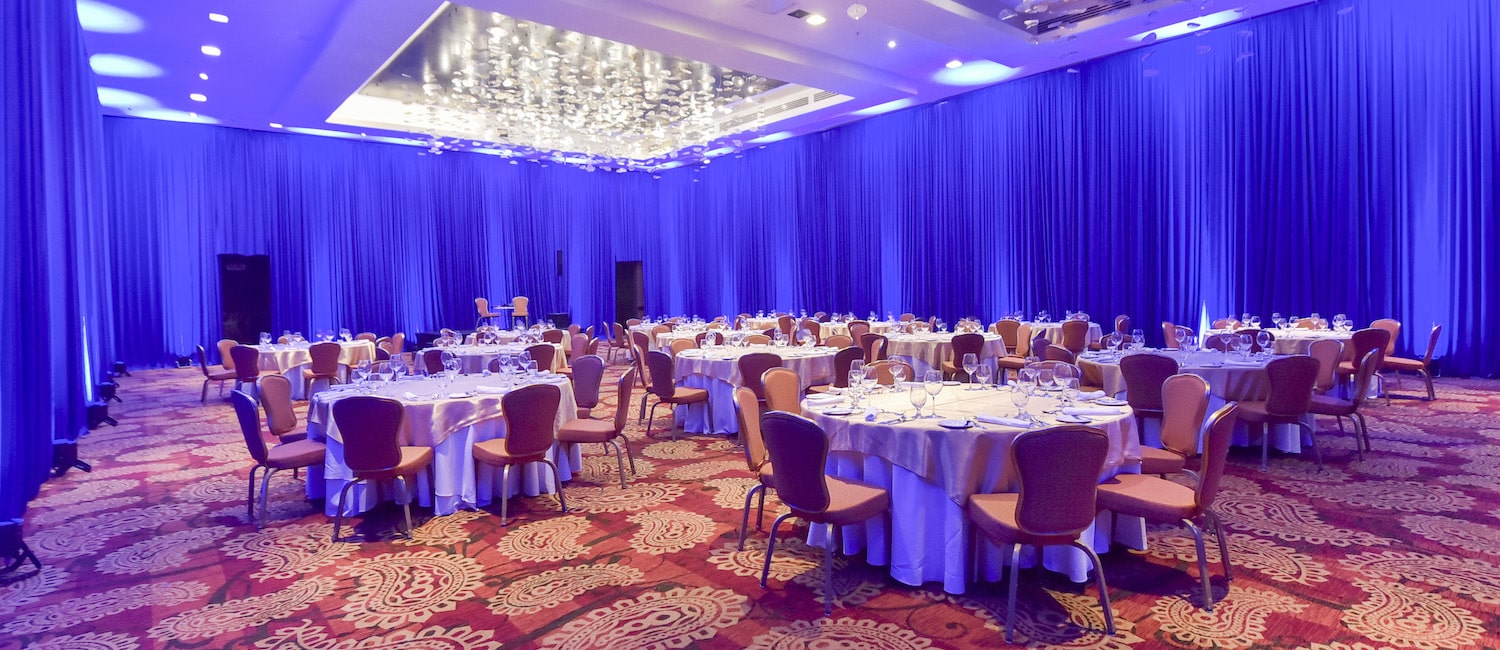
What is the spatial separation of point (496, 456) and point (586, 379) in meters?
1.96

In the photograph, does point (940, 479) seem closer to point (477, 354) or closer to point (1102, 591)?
point (1102, 591)

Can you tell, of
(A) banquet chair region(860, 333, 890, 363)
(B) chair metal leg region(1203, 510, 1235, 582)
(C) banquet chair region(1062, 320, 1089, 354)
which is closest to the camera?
(B) chair metal leg region(1203, 510, 1235, 582)

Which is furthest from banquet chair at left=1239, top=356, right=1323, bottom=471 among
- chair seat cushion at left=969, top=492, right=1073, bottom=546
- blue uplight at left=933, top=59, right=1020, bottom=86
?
blue uplight at left=933, top=59, right=1020, bottom=86

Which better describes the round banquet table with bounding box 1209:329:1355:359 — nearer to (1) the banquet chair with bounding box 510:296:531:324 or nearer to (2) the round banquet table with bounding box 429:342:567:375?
(2) the round banquet table with bounding box 429:342:567:375

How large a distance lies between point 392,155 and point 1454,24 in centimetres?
1903

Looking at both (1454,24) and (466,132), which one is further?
(466,132)

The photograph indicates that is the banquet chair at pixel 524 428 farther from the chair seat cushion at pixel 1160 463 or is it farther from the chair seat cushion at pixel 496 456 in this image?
the chair seat cushion at pixel 1160 463

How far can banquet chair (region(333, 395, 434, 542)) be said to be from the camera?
4.29 meters

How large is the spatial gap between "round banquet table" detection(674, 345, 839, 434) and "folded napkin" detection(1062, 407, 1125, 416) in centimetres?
381

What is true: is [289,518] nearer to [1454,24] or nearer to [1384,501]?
[1384,501]

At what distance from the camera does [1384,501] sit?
4797mm

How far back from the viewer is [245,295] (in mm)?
15000

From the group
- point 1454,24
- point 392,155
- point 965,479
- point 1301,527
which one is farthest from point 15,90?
point 1454,24

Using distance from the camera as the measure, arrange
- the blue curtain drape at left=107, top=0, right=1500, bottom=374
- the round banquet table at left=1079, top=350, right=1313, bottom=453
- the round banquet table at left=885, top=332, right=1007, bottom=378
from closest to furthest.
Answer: the round banquet table at left=1079, top=350, right=1313, bottom=453 < the round banquet table at left=885, top=332, right=1007, bottom=378 < the blue curtain drape at left=107, top=0, right=1500, bottom=374
